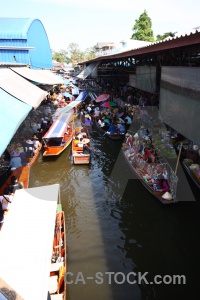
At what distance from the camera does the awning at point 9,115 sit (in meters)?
6.93

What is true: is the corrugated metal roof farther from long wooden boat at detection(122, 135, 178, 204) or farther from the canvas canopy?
long wooden boat at detection(122, 135, 178, 204)

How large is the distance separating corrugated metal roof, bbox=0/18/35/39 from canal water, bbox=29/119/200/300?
73.3 ft

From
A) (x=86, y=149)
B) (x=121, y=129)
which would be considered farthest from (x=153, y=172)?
(x=121, y=129)

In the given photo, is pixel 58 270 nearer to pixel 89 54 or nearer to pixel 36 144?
pixel 36 144

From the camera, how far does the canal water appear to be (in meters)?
6.85

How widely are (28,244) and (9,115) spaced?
4866 mm

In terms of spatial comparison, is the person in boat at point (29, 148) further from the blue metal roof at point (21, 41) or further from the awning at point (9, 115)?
the blue metal roof at point (21, 41)

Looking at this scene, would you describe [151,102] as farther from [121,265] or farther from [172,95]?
[121,265]

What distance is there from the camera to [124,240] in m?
8.54

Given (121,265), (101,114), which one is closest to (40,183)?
(121,265)

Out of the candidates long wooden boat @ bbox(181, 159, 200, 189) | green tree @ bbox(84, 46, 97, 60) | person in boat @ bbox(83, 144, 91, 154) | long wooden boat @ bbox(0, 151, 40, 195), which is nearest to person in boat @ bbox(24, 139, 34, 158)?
long wooden boat @ bbox(0, 151, 40, 195)

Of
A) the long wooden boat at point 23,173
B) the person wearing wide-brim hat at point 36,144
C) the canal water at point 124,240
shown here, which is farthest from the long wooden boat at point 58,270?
the person wearing wide-brim hat at point 36,144

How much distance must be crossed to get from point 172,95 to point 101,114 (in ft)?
46.1

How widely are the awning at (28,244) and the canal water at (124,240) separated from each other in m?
2.25
